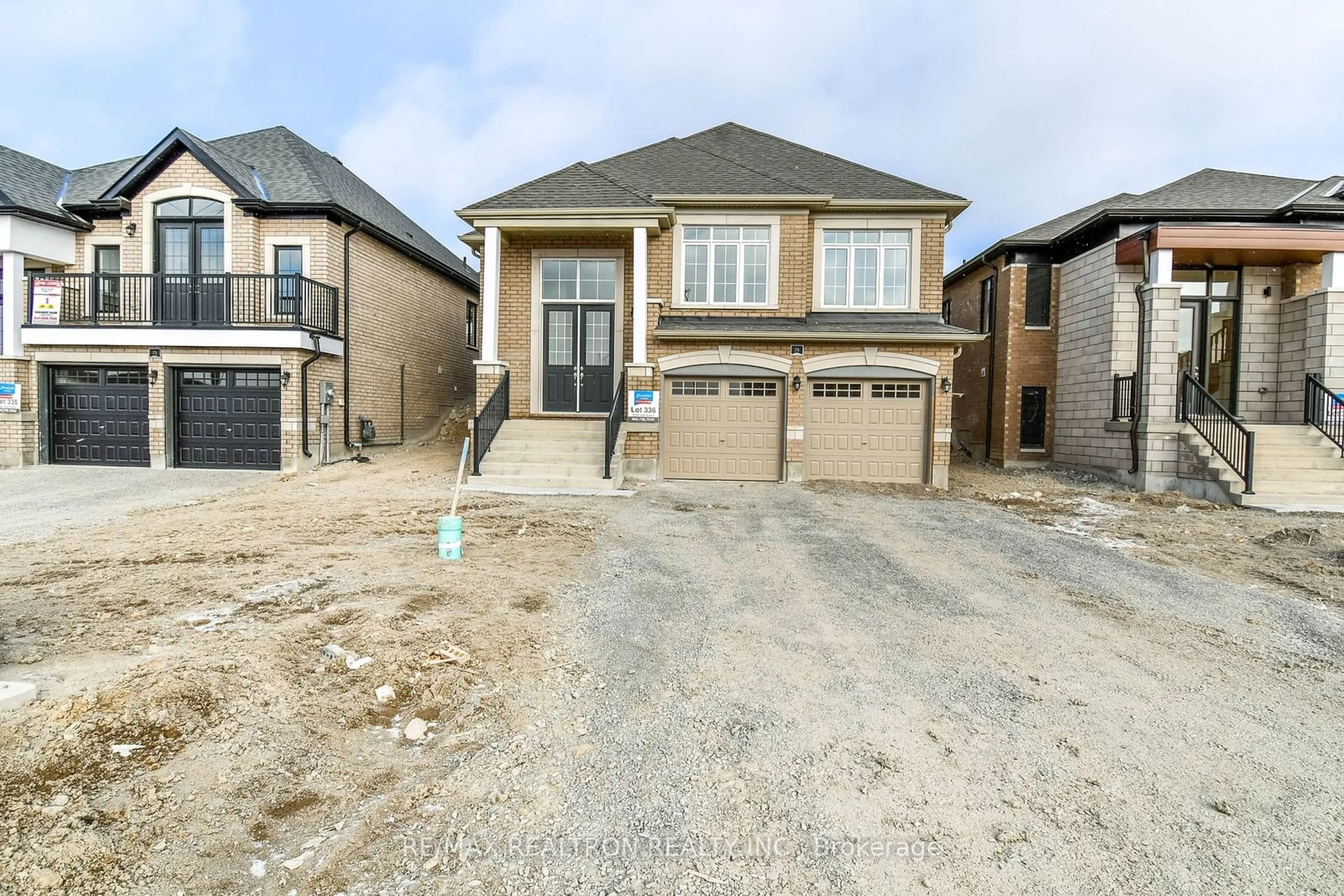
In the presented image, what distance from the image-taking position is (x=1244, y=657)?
4438 millimetres

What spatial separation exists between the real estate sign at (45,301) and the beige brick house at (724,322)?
29.3ft

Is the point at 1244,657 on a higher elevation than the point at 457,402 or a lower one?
lower

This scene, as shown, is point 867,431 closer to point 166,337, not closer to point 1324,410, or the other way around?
point 1324,410

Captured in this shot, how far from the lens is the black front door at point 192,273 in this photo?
45.4 feet

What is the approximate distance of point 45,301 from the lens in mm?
13805

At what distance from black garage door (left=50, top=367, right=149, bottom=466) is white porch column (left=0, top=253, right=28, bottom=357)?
778 mm

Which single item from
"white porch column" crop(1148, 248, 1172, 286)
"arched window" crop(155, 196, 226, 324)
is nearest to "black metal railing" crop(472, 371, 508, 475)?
"arched window" crop(155, 196, 226, 324)

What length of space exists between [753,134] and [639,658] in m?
14.8

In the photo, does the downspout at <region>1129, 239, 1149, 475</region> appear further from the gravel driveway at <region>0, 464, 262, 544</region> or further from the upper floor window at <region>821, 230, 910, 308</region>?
the gravel driveway at <region>0, 464, 262, 544</region>

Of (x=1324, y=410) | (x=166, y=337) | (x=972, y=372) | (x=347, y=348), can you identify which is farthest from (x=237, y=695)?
(x=972, y=372)

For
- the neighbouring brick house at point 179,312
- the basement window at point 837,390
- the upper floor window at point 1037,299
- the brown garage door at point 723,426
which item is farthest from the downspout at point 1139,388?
the neighbouring brick house at point 179,312

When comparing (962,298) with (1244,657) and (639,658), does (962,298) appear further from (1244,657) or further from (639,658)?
(639,658)

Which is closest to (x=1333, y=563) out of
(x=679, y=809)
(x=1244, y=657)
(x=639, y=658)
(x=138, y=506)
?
(x=1244, y=657)

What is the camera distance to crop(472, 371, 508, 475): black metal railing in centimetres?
1163
